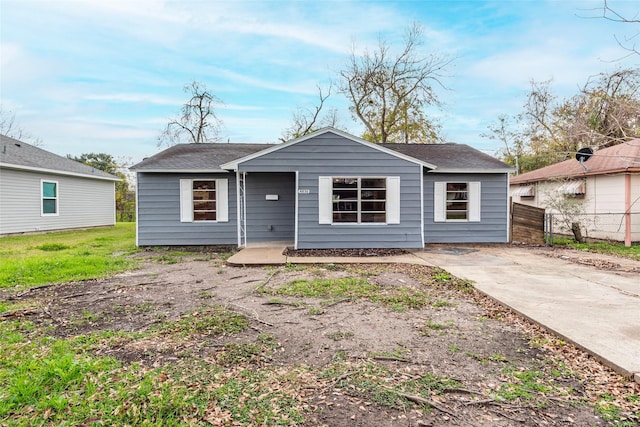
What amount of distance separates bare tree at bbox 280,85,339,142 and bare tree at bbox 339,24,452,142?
4.71 ft

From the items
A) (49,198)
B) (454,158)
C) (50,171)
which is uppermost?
(454,158)

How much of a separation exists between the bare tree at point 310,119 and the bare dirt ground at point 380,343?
17.7 metres

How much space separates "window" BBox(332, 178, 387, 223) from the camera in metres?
9.60

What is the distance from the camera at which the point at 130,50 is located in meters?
13.2

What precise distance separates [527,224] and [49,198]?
60.5 ft

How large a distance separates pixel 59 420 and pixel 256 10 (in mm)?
12268

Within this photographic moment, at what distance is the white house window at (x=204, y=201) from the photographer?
→ 10727 mm

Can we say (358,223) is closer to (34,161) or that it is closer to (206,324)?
(206,324)

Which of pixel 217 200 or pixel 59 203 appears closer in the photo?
pixel 217 200

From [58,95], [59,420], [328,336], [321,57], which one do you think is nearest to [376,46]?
[321,57]

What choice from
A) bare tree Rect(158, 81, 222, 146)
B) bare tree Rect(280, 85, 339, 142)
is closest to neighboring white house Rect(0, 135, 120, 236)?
bare tree Rect(158, 81, 222, 146)

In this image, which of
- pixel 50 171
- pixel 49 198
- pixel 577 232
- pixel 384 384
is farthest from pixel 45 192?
pixel 577 232

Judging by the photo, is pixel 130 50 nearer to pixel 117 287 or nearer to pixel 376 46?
pixel 117 287

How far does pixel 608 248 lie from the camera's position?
10016 mm
